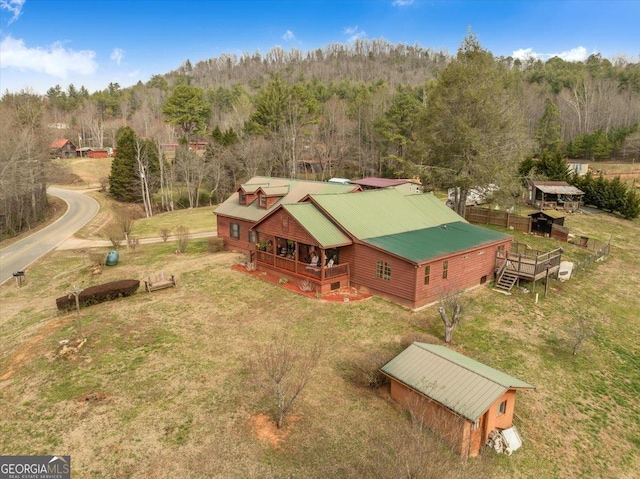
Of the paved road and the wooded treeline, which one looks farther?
the wooded treeline

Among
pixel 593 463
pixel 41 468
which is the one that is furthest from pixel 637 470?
pixel 41 468

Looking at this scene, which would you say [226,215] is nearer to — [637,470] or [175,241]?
[175,241]

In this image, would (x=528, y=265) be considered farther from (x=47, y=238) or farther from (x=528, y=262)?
(x=47, y=238)

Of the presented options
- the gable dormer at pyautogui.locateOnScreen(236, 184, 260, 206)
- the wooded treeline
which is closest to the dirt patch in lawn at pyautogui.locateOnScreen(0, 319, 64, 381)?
the gable dormer at pyautogui.locateOnScreen(236, 184, 260, 206)

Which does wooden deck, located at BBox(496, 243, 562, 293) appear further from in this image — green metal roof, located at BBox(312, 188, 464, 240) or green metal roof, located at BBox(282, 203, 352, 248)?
green metal roof, located at BBox(282, 203, 352, 248)

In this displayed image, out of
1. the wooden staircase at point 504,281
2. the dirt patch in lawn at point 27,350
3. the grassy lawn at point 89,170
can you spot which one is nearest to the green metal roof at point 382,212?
the wooden staircase at point 504,281

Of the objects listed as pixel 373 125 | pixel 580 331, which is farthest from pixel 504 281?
pixel 373 125
